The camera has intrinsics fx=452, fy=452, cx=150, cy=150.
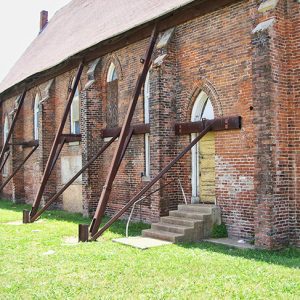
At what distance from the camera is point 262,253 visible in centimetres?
907

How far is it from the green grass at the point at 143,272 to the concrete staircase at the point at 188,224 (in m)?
0.47

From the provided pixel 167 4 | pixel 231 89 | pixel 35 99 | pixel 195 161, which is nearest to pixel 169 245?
pixel 195 161

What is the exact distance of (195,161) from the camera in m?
12.4

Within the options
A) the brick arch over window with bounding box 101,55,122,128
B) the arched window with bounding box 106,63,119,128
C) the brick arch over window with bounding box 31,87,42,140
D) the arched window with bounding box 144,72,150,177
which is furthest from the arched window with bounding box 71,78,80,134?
the arched window with bounding box 144,72,150,177

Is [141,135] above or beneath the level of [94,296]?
above

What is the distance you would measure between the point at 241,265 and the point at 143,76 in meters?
6.09

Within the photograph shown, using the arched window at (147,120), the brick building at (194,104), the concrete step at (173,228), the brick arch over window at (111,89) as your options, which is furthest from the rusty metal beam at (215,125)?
the brick arch over window at (111,89)

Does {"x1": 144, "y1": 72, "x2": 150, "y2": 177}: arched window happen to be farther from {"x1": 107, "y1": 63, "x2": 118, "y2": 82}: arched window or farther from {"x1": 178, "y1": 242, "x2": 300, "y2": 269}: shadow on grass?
{"x1": 178, "y1": 242, "x2": 300, "y2": 269}: shadow on grass

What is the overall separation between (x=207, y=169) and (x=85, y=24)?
10.7m

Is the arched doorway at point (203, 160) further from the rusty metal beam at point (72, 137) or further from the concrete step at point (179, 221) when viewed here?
the rusty metal beam at point (72, 137)

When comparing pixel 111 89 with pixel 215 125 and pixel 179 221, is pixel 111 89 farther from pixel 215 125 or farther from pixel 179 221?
pixel 179 221

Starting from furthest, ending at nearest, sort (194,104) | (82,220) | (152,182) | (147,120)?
(82,220) → (147,120) → (194,104) → (152,182)

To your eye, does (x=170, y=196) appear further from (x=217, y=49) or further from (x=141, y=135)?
(x=217, y=49)

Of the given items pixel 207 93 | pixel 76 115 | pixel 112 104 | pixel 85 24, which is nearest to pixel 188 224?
pixel 207 93
